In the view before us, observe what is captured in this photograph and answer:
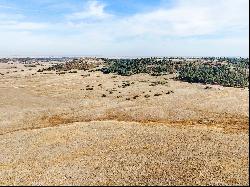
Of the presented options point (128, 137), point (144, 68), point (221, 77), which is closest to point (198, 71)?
point (221, 77)

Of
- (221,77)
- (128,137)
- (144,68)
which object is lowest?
(128,137)

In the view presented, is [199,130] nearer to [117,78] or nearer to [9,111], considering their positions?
[9,111]

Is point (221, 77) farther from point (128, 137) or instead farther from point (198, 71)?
point (128, 137)

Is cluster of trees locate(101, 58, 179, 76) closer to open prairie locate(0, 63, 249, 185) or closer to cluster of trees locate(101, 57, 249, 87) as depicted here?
cluster of trees locate(101, 57, 249, 87)

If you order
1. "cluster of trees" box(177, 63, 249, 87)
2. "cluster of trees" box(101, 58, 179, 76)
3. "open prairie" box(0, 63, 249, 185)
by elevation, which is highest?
"cluster of trees" box(177, 63, 249, 87)

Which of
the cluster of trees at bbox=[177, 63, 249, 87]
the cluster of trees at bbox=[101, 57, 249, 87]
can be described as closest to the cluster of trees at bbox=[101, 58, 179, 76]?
the cluster of trees at bbox=[101, 57, 249, 87]

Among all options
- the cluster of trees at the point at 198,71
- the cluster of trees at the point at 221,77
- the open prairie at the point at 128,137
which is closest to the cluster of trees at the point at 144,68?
the cluster of trees at the point at 198,71

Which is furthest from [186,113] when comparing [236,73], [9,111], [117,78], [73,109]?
[117,78]

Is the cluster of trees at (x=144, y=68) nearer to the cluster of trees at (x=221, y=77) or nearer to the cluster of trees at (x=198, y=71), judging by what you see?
the cluster of trees at (x=198, y=71)
